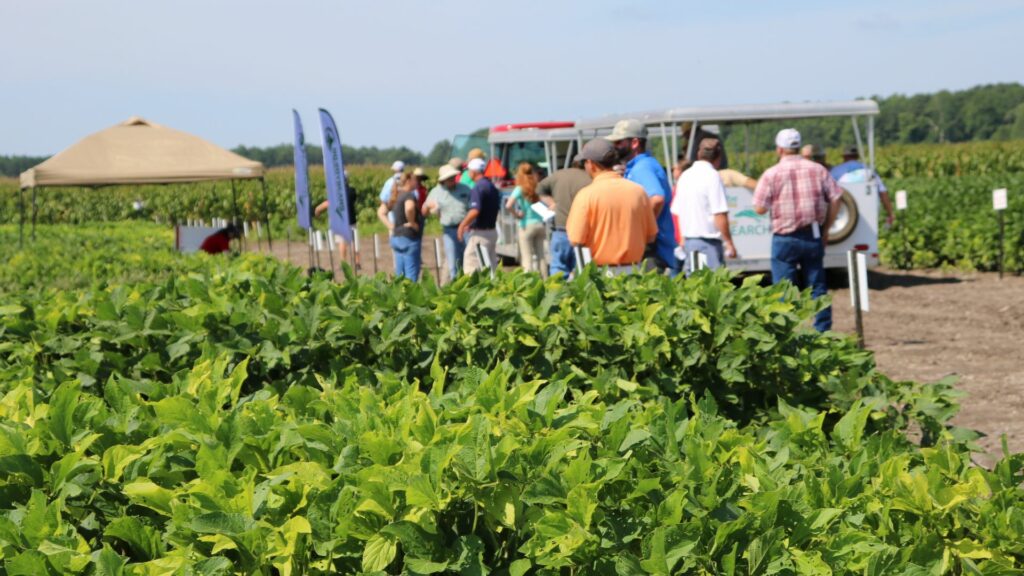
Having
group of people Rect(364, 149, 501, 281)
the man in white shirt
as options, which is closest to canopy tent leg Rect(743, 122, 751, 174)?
group of people Rect(364, 149, 501, 281)

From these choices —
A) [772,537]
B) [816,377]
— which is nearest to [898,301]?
[816,377]

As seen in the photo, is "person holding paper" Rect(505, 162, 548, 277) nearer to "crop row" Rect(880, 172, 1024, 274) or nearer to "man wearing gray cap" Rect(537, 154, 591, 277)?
"man wearing gray cap" Rect(537, 154, 591, 277)

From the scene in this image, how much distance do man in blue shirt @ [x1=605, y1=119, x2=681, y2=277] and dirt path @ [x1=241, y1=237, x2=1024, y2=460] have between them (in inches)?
80.4

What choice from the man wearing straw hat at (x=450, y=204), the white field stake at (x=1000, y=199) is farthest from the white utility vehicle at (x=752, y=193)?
the man wearing straw hat at (x=450, y=204)

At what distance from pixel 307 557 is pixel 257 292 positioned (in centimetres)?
332

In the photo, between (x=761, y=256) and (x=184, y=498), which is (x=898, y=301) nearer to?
(x=761, y=256)

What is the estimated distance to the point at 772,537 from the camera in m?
2.42

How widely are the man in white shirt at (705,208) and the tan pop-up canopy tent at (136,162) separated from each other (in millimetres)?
11345

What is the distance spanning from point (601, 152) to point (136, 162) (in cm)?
1340

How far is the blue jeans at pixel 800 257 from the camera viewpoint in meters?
9.32

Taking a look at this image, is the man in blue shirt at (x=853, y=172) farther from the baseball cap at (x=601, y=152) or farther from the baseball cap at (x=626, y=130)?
the baseball cap at (x=601, y=152)

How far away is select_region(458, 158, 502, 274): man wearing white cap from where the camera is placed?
13.2 meters

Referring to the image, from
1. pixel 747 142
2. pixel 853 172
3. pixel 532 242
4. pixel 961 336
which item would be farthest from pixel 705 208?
pixel 747 142

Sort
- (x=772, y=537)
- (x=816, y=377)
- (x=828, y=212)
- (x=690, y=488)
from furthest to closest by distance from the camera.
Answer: (x=828, y=212) → (x=816, y=377) → (x=690, y=488) → (x=772, y=537)
